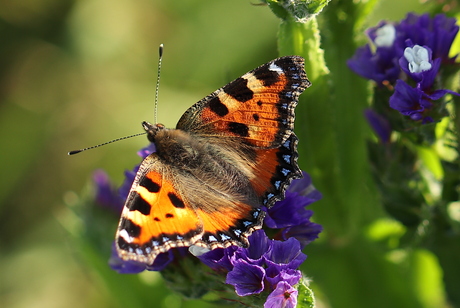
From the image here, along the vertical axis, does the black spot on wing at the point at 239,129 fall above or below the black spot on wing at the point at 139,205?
above

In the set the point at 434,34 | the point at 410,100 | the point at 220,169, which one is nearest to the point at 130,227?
the point at 220,169

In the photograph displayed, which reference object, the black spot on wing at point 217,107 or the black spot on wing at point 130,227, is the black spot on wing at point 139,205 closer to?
the black spot on wing at point 130,227

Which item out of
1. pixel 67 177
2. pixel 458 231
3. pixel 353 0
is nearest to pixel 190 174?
pixel 353 0

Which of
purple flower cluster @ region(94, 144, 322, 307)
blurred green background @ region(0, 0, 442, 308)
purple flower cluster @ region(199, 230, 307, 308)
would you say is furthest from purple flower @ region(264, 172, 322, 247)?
blurred green background @ region(0, 0, 442, 308)

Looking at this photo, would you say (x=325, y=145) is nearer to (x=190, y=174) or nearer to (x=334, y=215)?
(x=334, y=215)

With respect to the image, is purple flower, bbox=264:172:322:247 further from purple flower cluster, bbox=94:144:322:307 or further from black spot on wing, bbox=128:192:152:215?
black spot on wing, bbox=128:192:152:215

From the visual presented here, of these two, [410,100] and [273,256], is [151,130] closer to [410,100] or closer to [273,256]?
[273,256]

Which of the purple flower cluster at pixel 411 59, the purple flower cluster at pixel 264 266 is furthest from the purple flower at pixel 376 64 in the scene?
the purple flower cluster at pixel 264 266
